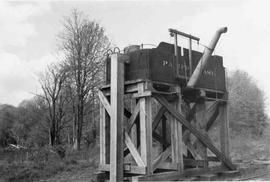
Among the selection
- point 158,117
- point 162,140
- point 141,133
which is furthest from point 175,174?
point 162,140

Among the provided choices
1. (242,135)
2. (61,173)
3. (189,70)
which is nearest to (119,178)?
(189,70)

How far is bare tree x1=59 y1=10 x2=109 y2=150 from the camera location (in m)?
22.1

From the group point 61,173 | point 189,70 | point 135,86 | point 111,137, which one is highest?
point 189,70

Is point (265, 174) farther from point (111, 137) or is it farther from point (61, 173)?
point (61, 173)

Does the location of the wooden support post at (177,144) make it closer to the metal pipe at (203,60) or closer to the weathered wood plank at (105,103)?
the metal pipe at (203,60)

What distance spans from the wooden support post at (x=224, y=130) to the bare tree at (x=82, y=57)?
11.9m

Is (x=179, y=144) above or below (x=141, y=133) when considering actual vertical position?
below

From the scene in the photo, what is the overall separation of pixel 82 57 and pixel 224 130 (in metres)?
12.7

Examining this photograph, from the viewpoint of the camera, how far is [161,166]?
996 cm

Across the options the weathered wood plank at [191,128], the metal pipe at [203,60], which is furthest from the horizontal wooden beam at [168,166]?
the metal pipe at [203,60]

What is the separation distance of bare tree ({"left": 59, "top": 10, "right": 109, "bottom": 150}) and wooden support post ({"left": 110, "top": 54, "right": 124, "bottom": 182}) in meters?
12.5

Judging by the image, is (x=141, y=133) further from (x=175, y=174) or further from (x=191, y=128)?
(x=191, y=128)

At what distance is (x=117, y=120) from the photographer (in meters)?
9.51

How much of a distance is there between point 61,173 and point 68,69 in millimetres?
8598
